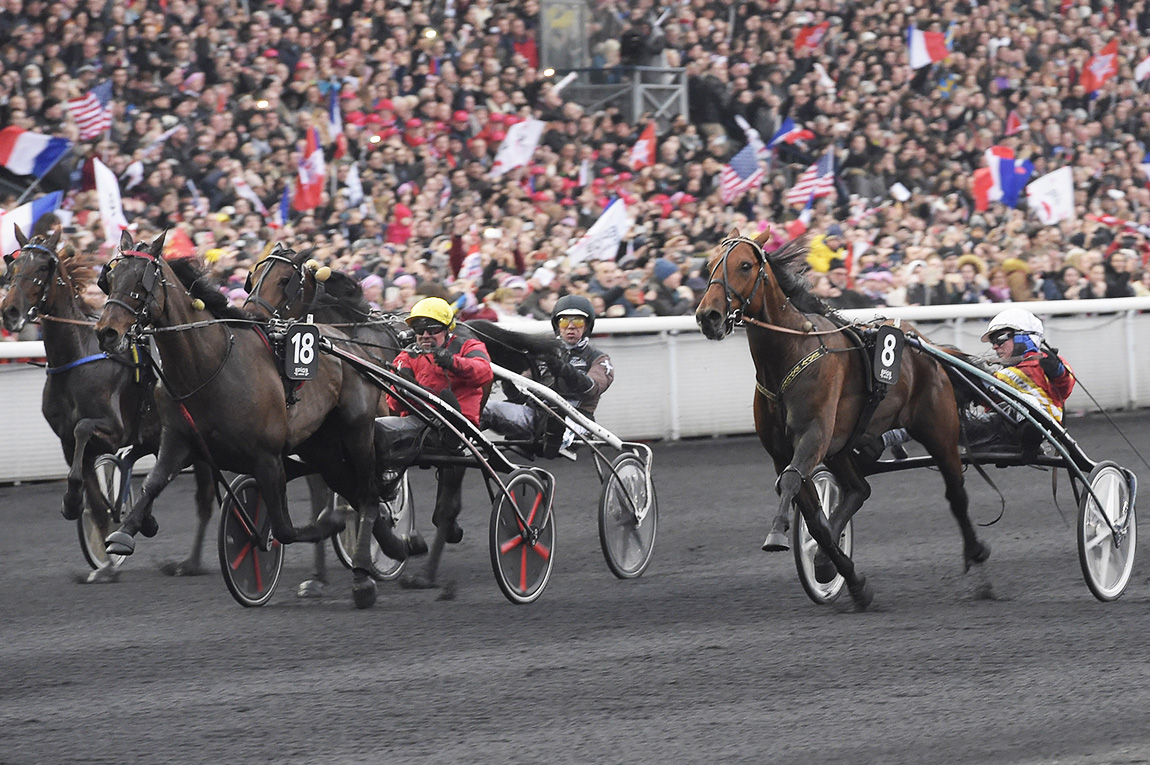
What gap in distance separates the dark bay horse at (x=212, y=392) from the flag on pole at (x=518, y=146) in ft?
28.6

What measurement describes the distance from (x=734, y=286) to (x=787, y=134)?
37.5 ft

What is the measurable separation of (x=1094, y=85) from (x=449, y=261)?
1145cm

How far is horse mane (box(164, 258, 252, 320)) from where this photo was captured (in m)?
7.11

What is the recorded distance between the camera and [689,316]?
13.9 metres

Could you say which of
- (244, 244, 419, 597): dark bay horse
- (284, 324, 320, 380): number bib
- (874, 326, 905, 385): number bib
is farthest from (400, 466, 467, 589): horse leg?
(874, 326, 905, 385): number bib

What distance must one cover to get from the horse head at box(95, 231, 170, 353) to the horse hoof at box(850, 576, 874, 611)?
10.5 feet

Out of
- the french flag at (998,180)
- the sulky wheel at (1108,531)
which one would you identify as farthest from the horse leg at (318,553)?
the french flag at (998,180)

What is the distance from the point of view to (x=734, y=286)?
6.97 metres

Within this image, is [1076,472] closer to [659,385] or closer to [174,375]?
[174,375]

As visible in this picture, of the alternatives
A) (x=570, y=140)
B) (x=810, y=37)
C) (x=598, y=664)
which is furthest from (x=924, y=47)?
(x=598, y=664)

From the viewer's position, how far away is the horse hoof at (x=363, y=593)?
7371mm

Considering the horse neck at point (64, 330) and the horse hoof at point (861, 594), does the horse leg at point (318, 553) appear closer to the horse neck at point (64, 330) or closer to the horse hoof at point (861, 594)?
the horse neck at point (64, 330)

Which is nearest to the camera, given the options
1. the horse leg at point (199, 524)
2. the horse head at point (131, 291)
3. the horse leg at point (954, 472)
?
the horse head at point (131, 291)

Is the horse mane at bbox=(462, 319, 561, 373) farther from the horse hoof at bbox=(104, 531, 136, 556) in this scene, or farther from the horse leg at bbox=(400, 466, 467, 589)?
the horse hoof at bbox=(104, 531, 136, 556)
